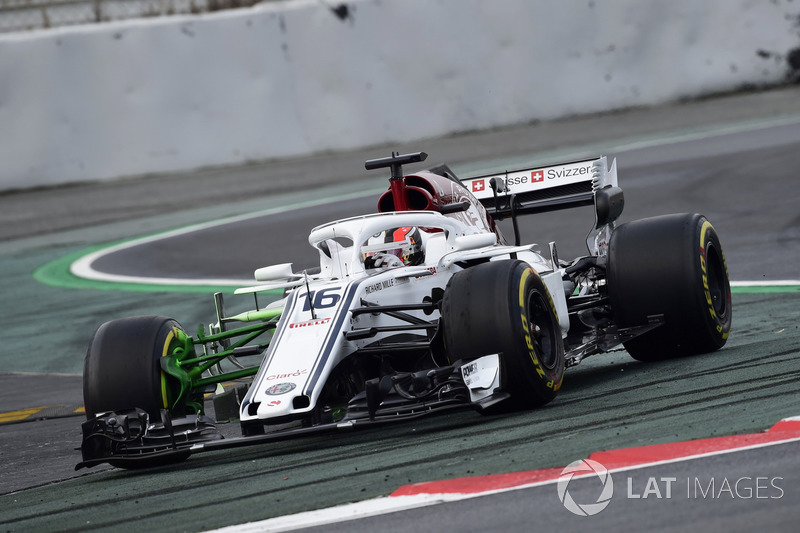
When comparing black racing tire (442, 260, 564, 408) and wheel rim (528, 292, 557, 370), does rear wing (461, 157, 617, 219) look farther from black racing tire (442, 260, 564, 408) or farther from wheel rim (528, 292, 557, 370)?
black racing tire (442, 260, 564, 408)

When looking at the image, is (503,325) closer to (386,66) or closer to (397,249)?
(397,249)

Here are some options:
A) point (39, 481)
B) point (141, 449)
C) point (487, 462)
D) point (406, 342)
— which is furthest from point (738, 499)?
point (39, 481)

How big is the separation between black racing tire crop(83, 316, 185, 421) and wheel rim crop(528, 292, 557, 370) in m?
2.11

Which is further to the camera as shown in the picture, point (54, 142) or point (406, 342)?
point (54, 142)

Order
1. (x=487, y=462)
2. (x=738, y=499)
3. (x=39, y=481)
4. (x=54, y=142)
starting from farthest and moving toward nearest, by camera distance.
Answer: (x=54, y=142), (x=39, y=481), (x=487, y=462), (x=738, y=499)

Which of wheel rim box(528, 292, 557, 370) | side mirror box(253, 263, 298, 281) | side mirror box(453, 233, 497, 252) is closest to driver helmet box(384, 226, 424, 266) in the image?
side mirror box(453, 233, 497, 252)

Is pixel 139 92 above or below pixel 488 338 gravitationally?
above

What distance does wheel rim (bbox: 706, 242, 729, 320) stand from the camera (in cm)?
856

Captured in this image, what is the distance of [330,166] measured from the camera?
22.5 meters

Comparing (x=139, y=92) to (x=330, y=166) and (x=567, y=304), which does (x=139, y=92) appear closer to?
(x=330, y=166)

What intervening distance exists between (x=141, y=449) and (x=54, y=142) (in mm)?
16208

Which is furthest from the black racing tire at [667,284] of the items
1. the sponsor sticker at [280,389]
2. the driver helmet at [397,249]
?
the sponsor sticker at [280,389]

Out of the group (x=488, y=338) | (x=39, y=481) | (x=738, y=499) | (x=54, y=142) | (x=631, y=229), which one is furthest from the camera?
(x=54, y=142)

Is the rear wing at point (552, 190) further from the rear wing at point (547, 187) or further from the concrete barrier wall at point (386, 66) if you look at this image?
the concrete barrier wall at point (386, 66)
